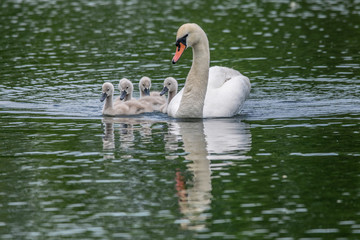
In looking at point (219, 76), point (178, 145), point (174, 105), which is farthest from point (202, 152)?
point (219, 76)

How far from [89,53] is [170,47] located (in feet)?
8.92

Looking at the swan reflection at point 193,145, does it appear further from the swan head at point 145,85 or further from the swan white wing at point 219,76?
the swan head at point 145,85

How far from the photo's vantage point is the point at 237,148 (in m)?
15.4

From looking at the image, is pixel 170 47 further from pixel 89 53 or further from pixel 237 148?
pixel 237 148

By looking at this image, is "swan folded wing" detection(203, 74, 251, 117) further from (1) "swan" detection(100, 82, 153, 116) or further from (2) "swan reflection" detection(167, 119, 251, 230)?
(1) "swan" detection(100, 82, 153, 116)

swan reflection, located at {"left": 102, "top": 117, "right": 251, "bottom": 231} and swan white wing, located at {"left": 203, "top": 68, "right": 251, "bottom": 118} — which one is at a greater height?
swan white wing, located at {"left": 203, "top": 68, "right": 251, "bottom": 118}

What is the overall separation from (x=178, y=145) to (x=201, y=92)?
10.6 feet

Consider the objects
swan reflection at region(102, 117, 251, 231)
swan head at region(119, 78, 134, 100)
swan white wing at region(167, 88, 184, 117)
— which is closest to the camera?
swan reflection at region(102, 117, 251, 231)

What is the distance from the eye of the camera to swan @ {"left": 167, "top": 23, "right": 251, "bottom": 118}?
18.6 m

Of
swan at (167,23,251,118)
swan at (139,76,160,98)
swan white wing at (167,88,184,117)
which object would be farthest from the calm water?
swan at (139,76,160,98)

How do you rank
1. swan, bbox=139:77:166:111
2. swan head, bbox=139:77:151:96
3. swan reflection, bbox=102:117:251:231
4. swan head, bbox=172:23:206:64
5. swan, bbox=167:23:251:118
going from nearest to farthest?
1. swan reflection, bbox=102:117:251:231
2. swan head, bbox=172:23:206:64
3. swan, bbox=167:23:251:118
4. swan, bbox=139:77:166:111
5. swan head, bbox=139:77:151:96

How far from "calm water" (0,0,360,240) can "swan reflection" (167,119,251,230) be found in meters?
0.03

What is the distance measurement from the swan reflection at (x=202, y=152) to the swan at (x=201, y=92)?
Result: 34cm

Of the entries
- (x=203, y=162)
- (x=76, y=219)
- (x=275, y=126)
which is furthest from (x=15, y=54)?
(x=76, y=219)
